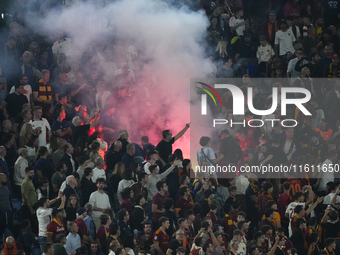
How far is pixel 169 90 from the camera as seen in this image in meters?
15.4

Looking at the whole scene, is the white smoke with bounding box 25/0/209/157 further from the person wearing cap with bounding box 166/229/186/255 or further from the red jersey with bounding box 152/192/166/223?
the person wearing cap with bounding box 166/229/186/255

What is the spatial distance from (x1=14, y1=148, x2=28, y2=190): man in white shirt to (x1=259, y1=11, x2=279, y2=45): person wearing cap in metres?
7.71

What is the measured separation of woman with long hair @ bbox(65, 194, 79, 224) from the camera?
34.4 feet

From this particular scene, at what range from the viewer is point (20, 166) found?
11328 millimetres

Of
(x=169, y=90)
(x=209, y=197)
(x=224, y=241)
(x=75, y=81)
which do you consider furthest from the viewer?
(x=169, y=90)

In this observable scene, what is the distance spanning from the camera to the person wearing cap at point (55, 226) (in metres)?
10.1

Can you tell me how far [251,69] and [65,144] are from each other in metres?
5.97

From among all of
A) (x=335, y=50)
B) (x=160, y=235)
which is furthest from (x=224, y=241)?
(x=335, y=50)

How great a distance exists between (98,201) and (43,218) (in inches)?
38.9

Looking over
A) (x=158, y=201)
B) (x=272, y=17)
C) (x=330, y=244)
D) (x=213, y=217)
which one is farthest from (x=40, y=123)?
(x=272, y=17)

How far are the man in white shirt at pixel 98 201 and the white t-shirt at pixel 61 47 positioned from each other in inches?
215

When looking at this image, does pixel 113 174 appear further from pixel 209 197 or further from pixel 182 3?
pixel 182 3

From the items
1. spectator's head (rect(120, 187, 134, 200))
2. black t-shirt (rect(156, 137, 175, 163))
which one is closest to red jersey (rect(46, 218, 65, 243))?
spectator's head (rect(120, 187, 134, 200))

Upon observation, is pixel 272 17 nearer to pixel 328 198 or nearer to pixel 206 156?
pixel 206 156
